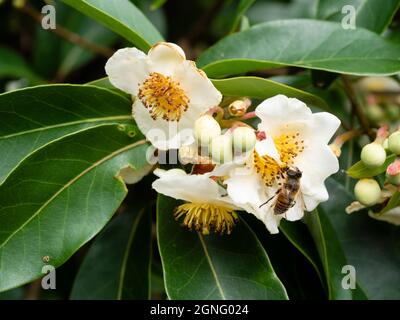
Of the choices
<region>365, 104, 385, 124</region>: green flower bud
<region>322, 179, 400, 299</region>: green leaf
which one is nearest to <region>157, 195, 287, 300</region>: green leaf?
<region>322, 179, 400, 299</region>: green leaf

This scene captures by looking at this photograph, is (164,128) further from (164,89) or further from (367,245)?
(367,245)

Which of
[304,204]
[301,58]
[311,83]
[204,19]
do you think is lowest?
[304,204]

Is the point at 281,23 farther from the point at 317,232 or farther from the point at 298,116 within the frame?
the point at 317,232

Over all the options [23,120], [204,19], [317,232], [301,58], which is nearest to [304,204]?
[317,232]

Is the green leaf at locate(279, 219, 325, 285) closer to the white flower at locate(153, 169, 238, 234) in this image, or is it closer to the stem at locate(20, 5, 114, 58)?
the white flower at locate(153, 169, 238, 234)

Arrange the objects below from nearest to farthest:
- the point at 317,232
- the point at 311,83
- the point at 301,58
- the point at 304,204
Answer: the point at 304,204 → the point at 317,232 → the point at 301,58 → the point at 311,83

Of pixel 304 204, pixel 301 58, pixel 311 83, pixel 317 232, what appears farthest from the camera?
pixel 311 83

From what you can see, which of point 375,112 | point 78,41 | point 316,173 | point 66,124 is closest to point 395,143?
point 316,173
